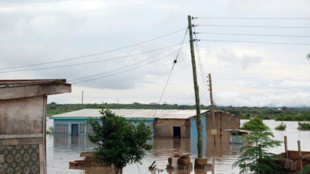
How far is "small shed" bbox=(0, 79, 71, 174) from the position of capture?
12695mm

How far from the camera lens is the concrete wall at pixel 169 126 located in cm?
5116

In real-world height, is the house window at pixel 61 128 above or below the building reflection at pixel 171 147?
above

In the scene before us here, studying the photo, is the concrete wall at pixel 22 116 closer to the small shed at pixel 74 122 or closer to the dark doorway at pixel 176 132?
the dark doorway at pixel 176 132

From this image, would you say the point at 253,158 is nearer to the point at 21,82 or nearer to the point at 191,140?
the point at 21,82

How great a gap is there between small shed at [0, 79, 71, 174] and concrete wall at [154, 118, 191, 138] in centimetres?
3816

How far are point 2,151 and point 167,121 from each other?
3955cm

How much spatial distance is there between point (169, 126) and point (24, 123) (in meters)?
39.4

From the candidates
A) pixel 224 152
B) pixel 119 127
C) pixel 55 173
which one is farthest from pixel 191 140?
pixel 119 127

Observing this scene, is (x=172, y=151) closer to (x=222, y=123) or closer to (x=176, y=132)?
(x=176, y=132)

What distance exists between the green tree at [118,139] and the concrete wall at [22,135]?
6.79 m

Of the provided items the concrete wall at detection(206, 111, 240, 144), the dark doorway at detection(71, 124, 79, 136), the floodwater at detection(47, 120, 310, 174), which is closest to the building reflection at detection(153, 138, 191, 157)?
the floodwater at detection(47, 120, 310, 174)

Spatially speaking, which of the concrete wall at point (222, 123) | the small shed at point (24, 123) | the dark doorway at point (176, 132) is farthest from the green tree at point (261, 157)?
the dark doorway at point (176, 132)

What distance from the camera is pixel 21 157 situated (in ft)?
42.2

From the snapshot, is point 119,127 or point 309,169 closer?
point 309,169
